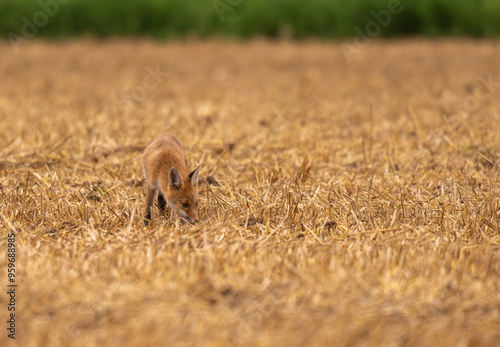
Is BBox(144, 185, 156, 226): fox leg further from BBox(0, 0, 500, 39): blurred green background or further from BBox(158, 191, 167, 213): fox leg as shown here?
BBox(0, 0, 500, 39): blurred green background

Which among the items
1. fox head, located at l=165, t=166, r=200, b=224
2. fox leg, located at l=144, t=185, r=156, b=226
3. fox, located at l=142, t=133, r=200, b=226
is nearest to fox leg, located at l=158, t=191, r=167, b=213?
fox, located at l=142, t=133, r=200, b=226

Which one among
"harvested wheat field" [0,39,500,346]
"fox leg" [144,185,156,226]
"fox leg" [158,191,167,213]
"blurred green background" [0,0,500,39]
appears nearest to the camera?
"harvested wheat field" [0,39,500,346]

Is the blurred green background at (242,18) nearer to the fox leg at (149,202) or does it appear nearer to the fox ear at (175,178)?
the fox leg at (149,202)

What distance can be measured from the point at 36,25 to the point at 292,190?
2174 centimetres

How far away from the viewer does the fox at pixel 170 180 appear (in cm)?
612

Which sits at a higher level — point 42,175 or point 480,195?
point 480,195

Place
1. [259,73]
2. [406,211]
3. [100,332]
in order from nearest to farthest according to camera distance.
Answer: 1. [100,332]
2. [406,211]
3. [259,73]

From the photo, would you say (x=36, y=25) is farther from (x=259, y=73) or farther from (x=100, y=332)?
(x=100, y=332)

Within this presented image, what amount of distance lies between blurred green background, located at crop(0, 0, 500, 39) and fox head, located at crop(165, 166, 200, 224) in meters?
19.3

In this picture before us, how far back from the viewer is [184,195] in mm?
6129

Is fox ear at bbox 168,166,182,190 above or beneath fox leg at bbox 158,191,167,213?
above

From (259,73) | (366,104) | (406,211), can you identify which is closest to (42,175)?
(406,211)

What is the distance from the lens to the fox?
6.12 metres

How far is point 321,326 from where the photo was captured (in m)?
4.13
